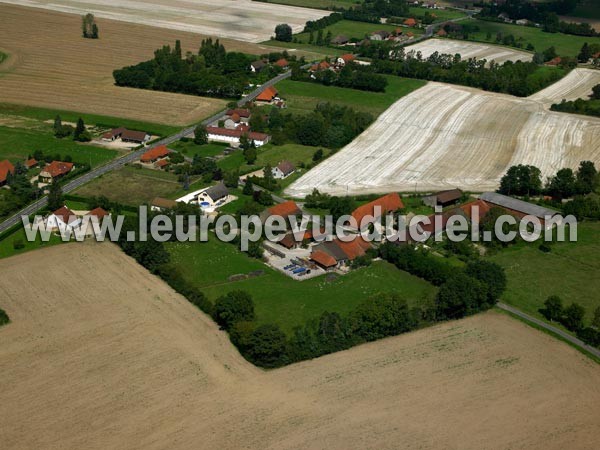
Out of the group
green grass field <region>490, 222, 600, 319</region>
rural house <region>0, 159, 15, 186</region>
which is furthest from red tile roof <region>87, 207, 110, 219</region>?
green grass field <region>490, 222, 600, 319</region>

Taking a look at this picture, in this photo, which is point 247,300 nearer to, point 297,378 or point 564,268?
point 297,378

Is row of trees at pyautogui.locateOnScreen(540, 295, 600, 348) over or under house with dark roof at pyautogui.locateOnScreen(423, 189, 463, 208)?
under

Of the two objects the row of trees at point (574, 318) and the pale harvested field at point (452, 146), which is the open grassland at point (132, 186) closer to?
the pale harvested field at point (452, 146)

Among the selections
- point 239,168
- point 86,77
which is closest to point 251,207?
point 239,168

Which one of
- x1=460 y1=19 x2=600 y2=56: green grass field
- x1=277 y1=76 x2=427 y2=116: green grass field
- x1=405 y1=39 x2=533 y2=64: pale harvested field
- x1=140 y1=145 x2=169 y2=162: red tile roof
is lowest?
x1=140 y1=145 x2=169 y2=162: red tile roof

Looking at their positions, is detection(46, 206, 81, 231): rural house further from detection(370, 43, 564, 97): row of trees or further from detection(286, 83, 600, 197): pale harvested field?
detection(370, 43, 564, 97): row of trees

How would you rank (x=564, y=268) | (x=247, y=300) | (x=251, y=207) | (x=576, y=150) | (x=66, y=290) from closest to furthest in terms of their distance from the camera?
(x=247, y=300)
(x=66, y=290)
(x=564, y=268)
(x=251, y=207)
(x=576, y=150)
